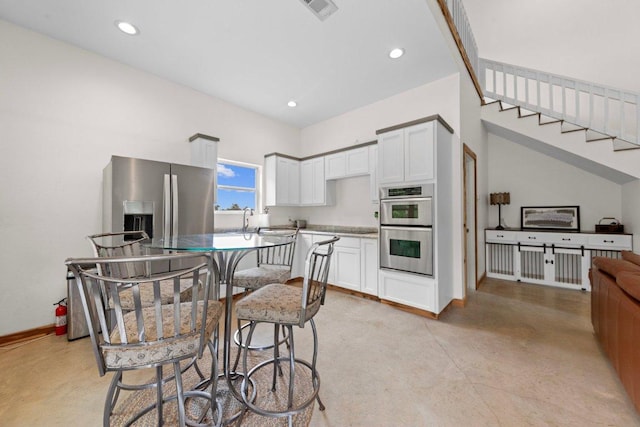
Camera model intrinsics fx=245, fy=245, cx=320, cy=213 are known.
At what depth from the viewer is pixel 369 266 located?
11.4ft

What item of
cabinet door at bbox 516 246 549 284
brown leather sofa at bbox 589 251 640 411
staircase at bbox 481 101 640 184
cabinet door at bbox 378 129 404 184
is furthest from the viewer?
cabinet door at bbox 516 246 549 284

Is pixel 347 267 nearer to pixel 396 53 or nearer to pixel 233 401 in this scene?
pixel 233 401

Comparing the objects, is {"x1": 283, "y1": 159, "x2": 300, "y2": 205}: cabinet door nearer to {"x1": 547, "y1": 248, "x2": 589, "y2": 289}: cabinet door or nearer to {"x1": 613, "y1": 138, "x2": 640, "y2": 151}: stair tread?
{"x1": 547, "y1": 248, "x2": 589, "y2": 289}: cabinet door

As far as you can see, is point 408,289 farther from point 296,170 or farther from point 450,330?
point 296,170

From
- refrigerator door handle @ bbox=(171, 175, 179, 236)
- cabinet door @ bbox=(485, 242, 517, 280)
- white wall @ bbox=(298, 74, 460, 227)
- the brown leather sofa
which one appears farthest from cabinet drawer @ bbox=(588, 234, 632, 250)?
refrigerator door handle @ bbox=(171, 175, 179, 236)

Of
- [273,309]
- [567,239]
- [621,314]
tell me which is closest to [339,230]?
[273,309]

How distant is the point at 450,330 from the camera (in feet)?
8.46

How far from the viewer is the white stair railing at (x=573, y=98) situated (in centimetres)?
343

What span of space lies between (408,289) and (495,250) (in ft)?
9.61

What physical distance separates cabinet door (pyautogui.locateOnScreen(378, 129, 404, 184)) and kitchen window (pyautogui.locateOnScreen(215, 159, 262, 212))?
228 cm

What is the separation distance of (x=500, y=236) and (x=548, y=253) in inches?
26.7

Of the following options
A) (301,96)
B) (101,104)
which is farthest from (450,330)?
(101,104)

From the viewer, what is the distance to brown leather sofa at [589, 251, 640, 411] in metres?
1.43

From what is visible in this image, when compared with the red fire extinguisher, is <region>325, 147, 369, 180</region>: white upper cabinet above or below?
above
